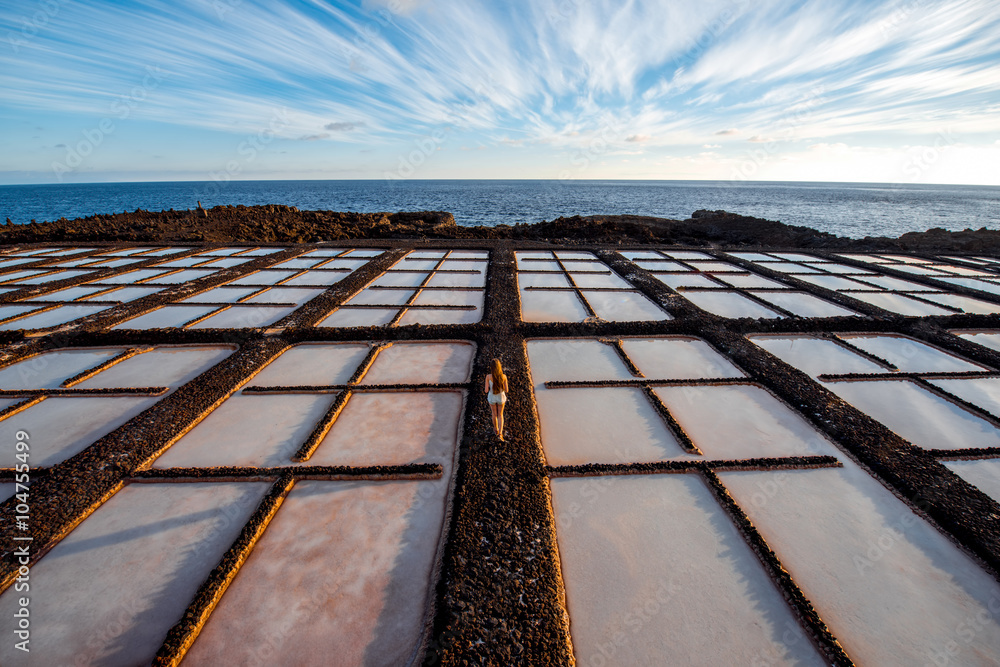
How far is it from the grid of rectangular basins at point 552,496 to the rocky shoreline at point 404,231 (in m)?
13.6

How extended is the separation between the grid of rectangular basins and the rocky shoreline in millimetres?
13642

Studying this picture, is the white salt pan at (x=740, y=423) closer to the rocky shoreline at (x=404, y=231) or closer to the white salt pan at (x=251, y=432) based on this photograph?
the white salt pan at (x=251, y=432)

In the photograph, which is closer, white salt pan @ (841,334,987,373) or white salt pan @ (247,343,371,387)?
white salt pan @ (247,343,371,387)

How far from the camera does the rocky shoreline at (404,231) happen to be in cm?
2055

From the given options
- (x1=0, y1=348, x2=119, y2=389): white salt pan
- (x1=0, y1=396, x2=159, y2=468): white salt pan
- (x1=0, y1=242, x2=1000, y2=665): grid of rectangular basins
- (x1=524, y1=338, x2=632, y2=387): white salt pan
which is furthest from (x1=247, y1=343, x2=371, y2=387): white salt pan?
(x1=524, y1=338, x2=632, y2=387): white salt pan

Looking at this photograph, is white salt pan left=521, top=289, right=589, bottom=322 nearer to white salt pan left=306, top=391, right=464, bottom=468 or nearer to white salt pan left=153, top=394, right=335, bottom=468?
white salt pan left=306, top=391, right=464, bottom=468

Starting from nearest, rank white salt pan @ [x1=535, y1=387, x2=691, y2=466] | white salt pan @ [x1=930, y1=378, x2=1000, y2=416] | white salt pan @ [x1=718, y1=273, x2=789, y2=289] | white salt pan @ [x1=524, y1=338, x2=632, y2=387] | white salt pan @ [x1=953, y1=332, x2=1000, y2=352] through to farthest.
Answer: white salt pan @ [x1=535, y1=387, x2=691, y2=466] < white salt pan @ [x1=930, y1=378, x2=1000, y2=416] < white salt pan @ [x1=524, y1=338, x2=632, y2=387] < white salt pan @ [x1=953, y1=332, x2=1000, y2=352] < white salt pan @ [x1=718, y1=273, x2=789, y2=289]

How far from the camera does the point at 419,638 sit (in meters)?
3.21

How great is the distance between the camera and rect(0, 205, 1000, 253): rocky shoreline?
20547 millimetres

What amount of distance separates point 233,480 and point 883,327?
13.4 meters

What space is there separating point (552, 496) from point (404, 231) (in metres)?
22.7

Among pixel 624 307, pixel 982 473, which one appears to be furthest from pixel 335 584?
pixel 624 307

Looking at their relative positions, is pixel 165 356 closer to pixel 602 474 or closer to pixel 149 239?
pixel 602 474

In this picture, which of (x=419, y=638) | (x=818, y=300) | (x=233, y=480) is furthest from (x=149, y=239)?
(x=818, y=300)
